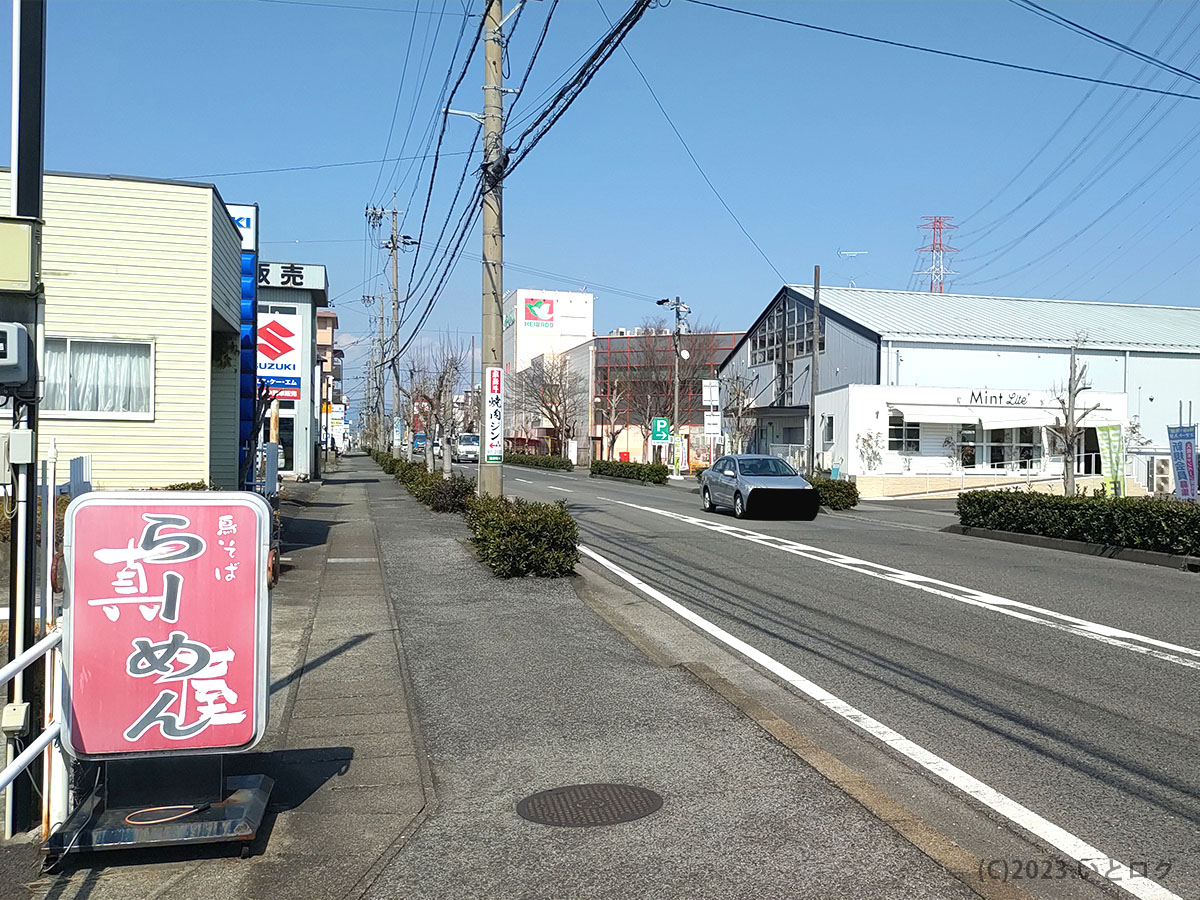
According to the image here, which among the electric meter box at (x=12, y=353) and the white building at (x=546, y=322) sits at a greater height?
the white building at (x=546, y=322)

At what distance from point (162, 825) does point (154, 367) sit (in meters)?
11.7

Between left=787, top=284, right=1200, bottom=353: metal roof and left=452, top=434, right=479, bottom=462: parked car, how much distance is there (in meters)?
24.8

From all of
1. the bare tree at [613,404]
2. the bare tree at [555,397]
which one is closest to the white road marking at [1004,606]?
the bare tree at [613,404]

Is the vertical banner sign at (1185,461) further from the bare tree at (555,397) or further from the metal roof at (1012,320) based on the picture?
the bare tree at (555,397)

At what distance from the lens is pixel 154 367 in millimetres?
15062

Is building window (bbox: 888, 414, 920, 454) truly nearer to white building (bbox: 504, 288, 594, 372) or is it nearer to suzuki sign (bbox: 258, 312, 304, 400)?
suzuki sign (bbox: 258, 312, 304, 400)

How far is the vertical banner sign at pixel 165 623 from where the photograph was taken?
4543mm

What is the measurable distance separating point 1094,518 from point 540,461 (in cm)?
5360

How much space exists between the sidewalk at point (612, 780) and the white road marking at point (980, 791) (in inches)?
25.8

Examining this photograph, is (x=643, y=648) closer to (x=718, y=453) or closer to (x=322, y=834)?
(x=322, y=834)

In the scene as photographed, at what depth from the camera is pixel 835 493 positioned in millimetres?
30734

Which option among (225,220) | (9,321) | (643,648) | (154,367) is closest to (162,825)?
(9,321)

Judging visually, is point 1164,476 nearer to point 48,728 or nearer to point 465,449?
point 48,728

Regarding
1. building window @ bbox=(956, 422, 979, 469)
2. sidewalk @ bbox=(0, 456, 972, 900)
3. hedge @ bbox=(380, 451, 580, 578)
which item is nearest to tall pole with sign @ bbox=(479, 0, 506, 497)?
hedge @ bbox=(380, 451, 580, 578)
